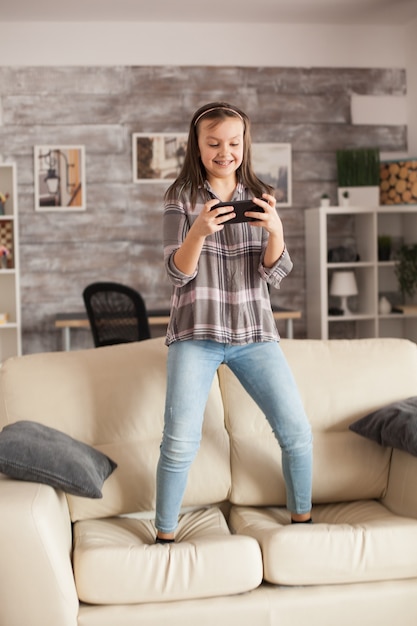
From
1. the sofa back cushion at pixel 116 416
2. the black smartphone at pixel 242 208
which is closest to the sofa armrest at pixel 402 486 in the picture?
the sofa back cushion at pixel 116 416

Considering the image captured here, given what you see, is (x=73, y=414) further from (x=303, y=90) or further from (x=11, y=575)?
(x=303, y=90)

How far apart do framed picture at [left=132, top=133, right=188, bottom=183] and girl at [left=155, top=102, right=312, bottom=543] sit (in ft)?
11.7

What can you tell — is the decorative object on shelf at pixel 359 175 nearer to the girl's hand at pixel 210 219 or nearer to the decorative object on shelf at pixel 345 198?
the decorative object on shelf at pixel 345 198

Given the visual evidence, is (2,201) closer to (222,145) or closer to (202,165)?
(202,165)

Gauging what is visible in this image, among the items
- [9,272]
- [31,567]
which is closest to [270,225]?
[31,567]

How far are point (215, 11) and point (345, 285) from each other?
6.52 ft

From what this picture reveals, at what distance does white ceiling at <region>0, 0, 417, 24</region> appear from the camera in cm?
561

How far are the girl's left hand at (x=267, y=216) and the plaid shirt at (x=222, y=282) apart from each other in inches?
3.9

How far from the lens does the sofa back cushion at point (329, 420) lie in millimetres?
2754

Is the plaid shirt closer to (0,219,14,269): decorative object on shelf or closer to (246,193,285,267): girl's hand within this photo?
(246,193,285,267): girl's hand

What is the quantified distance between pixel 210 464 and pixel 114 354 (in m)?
0.46

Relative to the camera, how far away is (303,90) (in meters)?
6.22

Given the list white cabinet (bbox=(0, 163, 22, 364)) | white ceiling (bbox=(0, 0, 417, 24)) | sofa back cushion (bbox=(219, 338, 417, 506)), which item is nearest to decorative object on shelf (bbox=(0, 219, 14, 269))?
white cabinet (bbox=(0, 163, 22, 364))

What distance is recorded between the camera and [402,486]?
268 cm
